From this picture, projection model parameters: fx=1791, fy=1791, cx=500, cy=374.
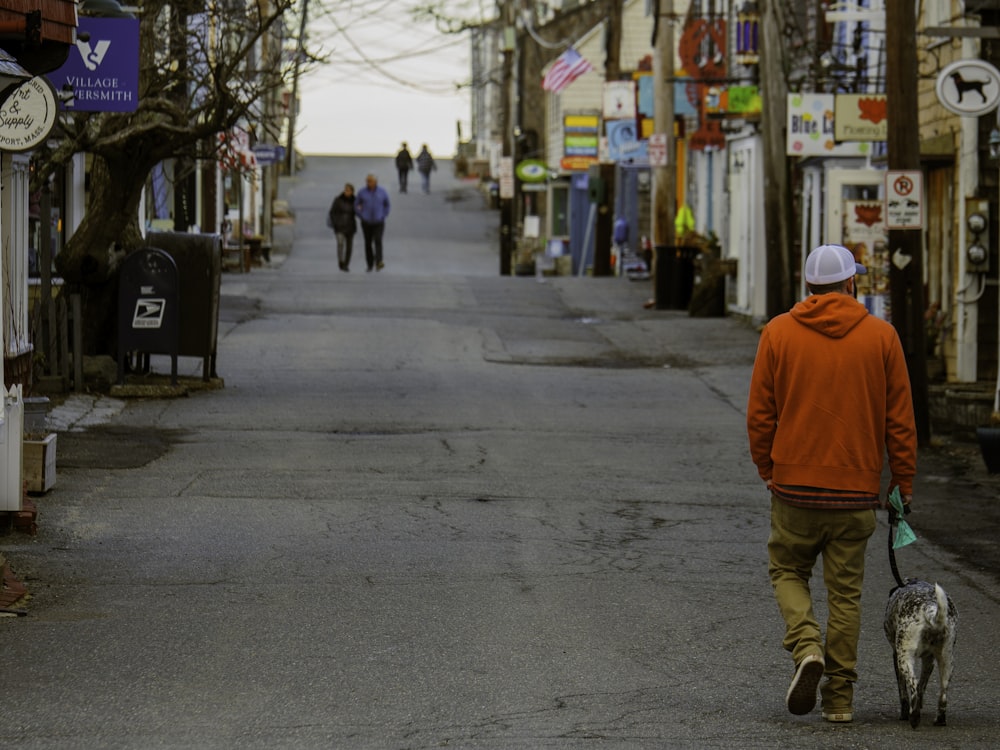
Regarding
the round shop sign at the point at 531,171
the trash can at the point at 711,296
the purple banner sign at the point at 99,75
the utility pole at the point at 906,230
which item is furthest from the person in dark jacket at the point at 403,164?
the purple banner sign at the point at 99,75

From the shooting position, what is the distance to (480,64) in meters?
87.6

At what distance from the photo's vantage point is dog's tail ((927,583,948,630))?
6.39 metres

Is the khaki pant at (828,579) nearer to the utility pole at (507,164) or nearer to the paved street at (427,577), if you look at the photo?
the paved street at (427,577)

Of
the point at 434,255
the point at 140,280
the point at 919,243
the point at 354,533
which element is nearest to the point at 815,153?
the point at 919,243

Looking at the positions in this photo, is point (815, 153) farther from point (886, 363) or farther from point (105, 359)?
point (886, 363)

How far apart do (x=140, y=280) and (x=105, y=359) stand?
1139mm

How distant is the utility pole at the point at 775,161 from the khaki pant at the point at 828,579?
16.0 metres

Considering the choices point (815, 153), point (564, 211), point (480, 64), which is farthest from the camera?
point (480, 64)

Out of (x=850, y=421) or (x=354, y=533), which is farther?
(x=354, y=533)

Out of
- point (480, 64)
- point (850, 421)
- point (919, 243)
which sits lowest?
point (850, 421)

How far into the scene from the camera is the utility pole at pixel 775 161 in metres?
22.6

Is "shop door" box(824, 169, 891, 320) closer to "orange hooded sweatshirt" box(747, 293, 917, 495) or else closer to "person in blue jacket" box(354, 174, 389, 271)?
"orange hooded sweatshirt" box(747, 293, 917, 495)

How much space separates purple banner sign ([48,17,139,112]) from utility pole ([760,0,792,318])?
10.8 metres

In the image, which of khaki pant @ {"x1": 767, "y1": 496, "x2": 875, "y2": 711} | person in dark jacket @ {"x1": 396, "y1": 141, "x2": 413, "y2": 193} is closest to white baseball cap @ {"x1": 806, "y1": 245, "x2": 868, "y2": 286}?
khaki pant @ {"x1": 767, "y1": 496, "x2": 875, "y2": 711}
